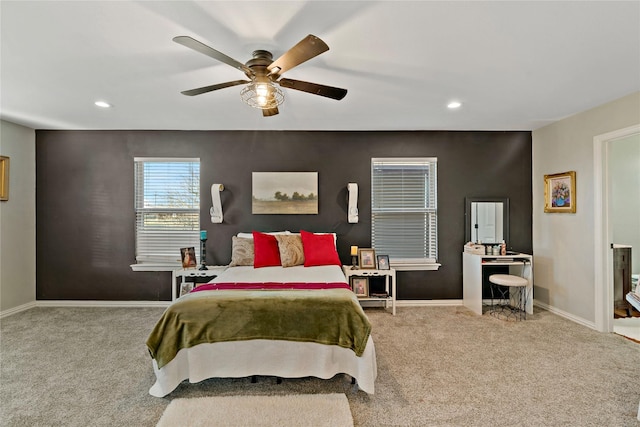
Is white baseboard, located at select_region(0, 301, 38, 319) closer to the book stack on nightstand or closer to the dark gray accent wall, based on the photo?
the dark gray accent wall

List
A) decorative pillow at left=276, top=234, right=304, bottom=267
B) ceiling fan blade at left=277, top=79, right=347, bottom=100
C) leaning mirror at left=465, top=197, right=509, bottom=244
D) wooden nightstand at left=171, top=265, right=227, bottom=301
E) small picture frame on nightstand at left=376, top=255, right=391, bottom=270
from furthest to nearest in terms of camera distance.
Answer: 1. leaning mirror at left=465, top=197, right=509, bottom=244
2. small picture frame on nightstand at left=376, top=255, right=391, bottom=270
3. wooden nightstand at left=171, top=265, right=227, bottom=301
4. decorative pillow at left=276, top=234, right=304, bottom=267
5. ceiling fan blade at left=277, top=79, right=347, bottom=100

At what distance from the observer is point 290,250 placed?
359 centimetres

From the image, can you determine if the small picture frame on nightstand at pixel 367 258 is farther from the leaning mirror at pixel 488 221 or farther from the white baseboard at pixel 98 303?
the white baseboard at pixel 98 303

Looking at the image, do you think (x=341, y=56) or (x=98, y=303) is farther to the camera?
(x=98, y=303)

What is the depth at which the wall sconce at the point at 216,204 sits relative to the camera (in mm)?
4020

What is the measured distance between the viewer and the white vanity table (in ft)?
12.6

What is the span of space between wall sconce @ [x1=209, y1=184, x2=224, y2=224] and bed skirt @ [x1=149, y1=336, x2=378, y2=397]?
84.0 inches

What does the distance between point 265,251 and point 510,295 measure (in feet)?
11.3

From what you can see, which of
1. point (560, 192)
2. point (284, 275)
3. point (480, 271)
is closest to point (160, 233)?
point (284, 275)

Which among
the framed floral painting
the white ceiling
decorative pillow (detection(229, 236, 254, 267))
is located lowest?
decorative pillow (detection(229, 236, 254, 267))

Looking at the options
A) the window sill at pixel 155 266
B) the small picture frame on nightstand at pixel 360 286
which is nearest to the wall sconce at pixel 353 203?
the small picture frame on nightstand at pixel 360 286

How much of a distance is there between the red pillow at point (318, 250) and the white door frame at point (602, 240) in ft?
9.72

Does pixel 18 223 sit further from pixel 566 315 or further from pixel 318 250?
pixel 566 315

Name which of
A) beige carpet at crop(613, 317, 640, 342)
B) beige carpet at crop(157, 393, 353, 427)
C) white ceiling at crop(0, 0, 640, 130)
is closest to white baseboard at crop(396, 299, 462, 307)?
beige carpet at crop(613, 317, 640, 342)
